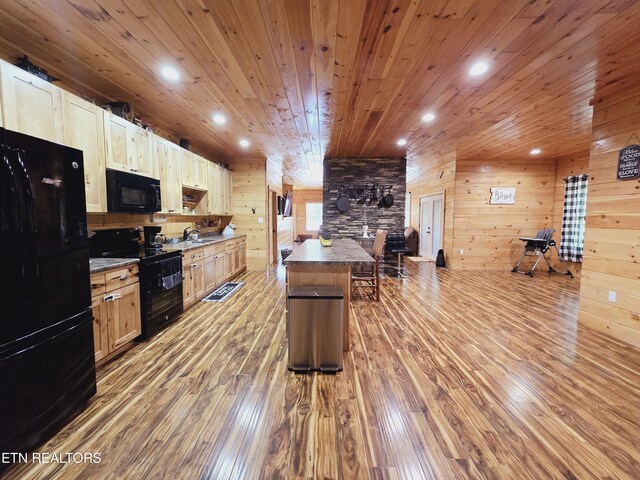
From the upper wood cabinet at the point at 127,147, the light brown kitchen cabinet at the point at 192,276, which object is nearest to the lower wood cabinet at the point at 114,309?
the light brown kitchen cabinet at the point at 192,276

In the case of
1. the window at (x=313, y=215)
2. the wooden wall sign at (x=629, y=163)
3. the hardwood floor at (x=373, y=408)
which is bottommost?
the hardwood floor at (x=373, y=408)

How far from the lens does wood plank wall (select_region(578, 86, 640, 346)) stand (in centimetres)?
272

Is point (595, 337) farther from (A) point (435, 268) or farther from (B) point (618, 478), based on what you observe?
(A) point (435, 268)

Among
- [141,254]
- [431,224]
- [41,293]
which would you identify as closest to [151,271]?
[141,254]

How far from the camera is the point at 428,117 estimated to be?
3.53 m

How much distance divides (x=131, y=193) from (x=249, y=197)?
3.32m

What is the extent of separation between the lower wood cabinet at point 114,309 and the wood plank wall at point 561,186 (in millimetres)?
7895

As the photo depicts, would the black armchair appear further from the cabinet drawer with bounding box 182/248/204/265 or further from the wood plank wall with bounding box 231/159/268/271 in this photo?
the cabinet drawer with bounding box 182/248/204/265

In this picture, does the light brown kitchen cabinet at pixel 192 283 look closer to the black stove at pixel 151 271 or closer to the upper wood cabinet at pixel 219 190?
the black stove at pixel 151 271

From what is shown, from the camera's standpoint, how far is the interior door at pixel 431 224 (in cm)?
723

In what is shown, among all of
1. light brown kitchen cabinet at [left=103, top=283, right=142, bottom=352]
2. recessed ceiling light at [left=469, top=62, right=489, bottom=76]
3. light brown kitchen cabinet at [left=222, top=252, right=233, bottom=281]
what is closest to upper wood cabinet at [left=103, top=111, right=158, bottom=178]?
light brown kitchen cabinet at [left=103, top=283, right=142, bottom=352]

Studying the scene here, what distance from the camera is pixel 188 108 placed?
3.22 m

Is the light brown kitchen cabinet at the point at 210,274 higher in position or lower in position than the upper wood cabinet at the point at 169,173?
lower

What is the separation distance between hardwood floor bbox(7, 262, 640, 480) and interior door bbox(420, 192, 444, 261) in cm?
441
